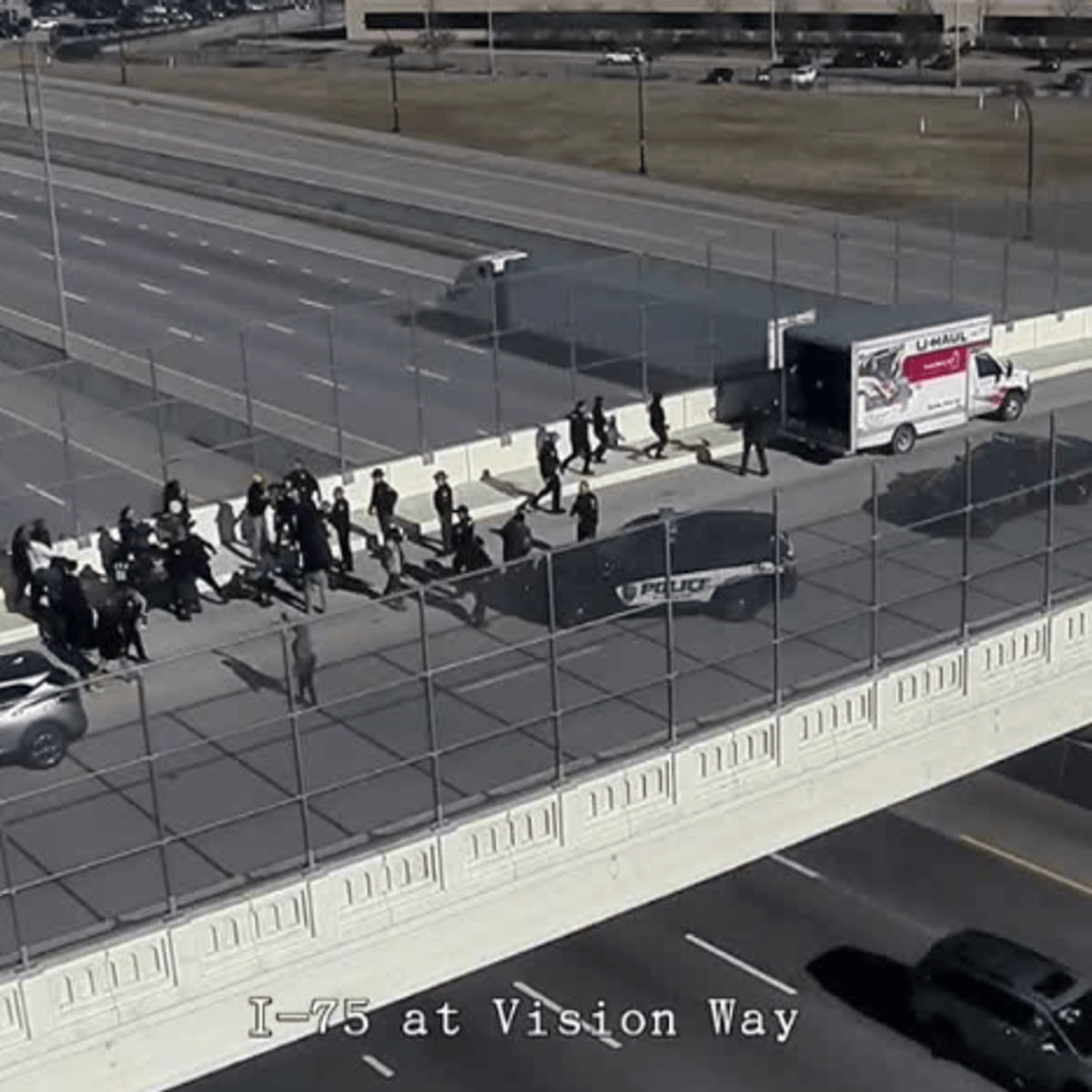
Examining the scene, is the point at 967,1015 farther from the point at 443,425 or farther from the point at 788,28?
the point at 788,28

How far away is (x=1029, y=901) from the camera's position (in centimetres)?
2209

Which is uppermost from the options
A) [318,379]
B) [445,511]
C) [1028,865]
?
[445,511]

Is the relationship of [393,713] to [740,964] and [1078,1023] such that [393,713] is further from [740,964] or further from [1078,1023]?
[1078,1023]

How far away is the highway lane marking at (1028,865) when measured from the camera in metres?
22.4

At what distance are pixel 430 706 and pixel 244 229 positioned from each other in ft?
135

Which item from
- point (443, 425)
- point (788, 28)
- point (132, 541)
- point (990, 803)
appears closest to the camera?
point (132, 541)

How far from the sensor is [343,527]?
22.2 metres

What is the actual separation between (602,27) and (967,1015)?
3895 inches

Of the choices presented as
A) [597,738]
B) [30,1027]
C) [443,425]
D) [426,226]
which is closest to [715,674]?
[597,738]

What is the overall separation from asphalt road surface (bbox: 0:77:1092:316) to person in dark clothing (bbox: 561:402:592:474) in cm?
1087

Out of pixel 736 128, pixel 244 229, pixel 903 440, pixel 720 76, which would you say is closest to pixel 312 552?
pixel 903 440

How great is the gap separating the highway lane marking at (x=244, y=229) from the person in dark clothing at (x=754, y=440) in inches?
802

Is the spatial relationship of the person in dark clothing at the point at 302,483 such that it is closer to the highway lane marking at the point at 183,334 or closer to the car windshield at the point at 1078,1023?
the car windshield at the point at 1078,1023

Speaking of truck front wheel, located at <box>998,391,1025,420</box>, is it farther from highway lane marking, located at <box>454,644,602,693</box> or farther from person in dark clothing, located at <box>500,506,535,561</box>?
highway lane marking, located at <box>454,644,602,693</box>
